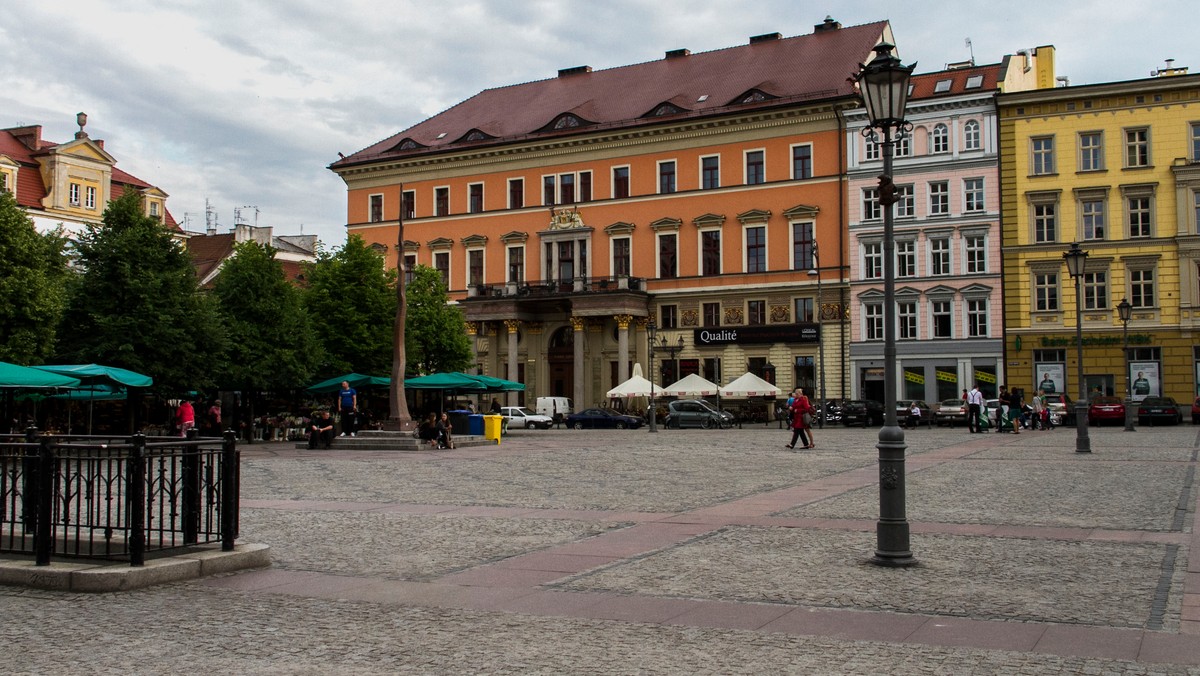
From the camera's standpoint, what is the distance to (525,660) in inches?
266

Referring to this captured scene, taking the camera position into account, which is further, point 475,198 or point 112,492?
point 475,198

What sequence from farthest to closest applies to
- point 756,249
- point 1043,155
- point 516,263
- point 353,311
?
point 516,263 < point 756,249 < point 1043,155 < point 353,311

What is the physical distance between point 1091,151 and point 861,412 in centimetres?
1749


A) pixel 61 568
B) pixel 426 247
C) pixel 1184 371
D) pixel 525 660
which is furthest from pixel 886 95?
pixel 426 247

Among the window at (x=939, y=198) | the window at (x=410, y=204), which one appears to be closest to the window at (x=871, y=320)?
the window at (x=939, y=198)

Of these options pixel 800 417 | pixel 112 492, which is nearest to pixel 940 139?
pixel 800 417

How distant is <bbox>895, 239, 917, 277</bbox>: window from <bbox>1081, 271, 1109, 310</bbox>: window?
814 cm

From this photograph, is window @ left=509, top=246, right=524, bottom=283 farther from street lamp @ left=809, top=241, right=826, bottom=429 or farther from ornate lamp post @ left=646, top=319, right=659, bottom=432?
street lamp @ left=809, top=241, right=826, bottom=429

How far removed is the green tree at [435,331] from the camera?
58.5m

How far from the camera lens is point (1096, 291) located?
54.3 metres

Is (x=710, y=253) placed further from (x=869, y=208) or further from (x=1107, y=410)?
(x=1107, y=410)

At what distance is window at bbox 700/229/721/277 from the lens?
2462 inches

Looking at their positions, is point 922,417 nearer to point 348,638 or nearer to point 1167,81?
point 1167,81

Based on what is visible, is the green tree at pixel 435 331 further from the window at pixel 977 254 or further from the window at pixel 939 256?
the window at pixel 977 254
